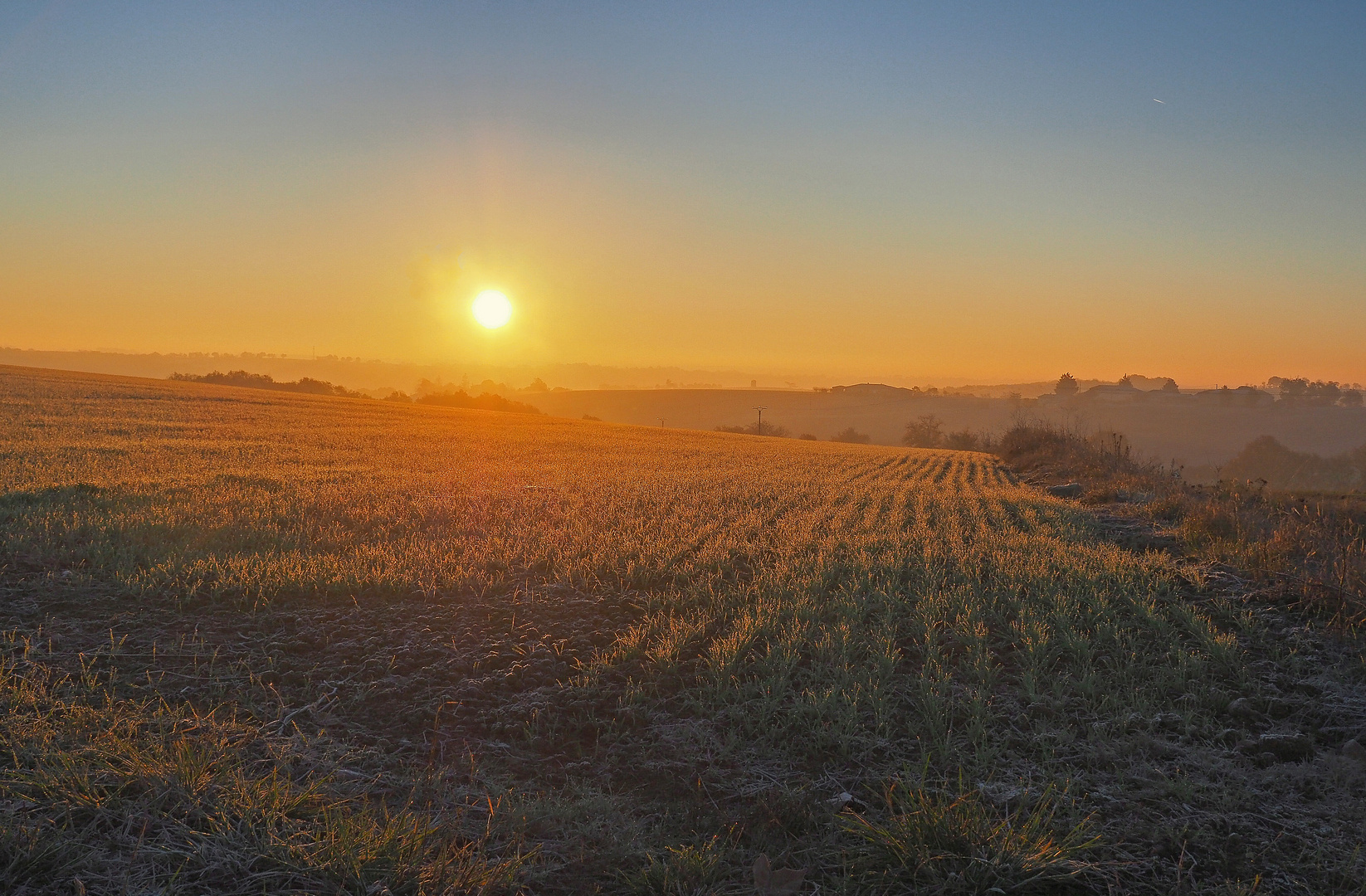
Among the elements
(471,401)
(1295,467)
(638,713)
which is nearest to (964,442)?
(1295,467)

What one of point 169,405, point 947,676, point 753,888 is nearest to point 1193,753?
point 947,676

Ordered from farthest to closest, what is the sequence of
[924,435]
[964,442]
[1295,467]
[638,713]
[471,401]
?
[924,435]
[471,401]
[1295,467]
[964,442]
[638,713]

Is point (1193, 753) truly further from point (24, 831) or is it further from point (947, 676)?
point (24, 831)

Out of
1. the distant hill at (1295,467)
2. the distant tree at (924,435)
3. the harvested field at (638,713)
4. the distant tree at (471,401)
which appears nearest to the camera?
the harvested field at (638,713)

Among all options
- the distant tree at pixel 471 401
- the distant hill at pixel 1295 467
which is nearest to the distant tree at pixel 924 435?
the distant hill at pixel 1295 467

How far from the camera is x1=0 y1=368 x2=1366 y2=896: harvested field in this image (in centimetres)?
305

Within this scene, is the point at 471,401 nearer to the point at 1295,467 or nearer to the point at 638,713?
the point at 638,713

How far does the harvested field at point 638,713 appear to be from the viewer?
305cm

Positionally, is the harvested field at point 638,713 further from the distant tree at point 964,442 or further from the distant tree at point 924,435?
the distant tree at point 924,435

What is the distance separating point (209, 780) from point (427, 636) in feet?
7.58

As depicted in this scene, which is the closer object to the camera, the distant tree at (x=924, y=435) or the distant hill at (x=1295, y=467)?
the distant hill at (x=1295, y=467)

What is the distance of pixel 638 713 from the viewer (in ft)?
15.1

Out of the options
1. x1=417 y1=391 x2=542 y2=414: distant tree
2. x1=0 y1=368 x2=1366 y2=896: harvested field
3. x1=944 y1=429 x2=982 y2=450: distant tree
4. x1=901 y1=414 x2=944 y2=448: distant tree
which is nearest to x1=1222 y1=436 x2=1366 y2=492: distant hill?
x1=944 y1=429 x2=982 y2=450: distant tree

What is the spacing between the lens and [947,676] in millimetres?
5035
